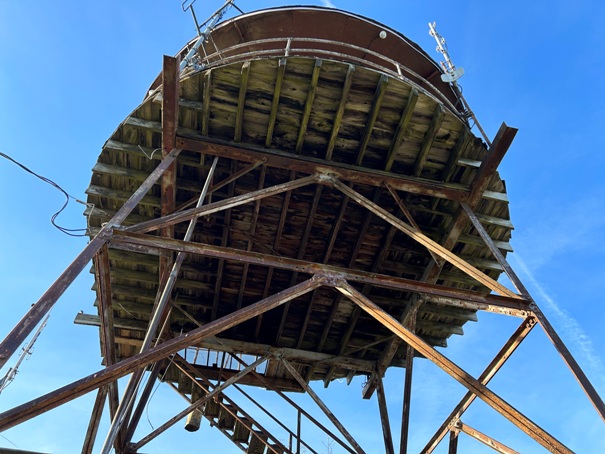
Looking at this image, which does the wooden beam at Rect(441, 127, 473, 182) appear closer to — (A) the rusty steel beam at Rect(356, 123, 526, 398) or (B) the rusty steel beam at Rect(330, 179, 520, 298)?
(A) the rusty steel beam at Rect(356, 123, 526, 398)

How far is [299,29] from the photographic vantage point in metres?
9.97

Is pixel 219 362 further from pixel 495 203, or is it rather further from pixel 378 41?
pixel 378 41

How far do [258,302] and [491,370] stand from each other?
12.1 feet

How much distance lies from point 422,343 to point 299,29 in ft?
24.0

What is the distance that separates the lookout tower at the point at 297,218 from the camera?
6.31 meters

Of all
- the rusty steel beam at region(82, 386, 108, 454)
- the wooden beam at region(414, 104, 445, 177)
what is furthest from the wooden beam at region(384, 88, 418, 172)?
the rusty steel beam at region(82, 386, 108, 454)

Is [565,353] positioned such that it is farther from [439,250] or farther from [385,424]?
[385,424]

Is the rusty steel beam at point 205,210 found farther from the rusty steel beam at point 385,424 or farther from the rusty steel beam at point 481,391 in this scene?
the rusty steel beam at point 385,424

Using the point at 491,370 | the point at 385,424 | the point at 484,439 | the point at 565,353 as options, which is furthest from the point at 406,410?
the point at 565,353

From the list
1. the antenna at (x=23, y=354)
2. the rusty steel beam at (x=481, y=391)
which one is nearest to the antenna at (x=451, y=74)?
the rusty steel beam at (x=481, y=391)

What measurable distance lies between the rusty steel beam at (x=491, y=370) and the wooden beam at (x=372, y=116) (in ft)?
12.3

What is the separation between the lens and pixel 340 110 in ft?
24.9

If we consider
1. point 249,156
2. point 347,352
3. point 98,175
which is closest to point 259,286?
point 347,352

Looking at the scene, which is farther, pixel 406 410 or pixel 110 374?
pixel 406 410
